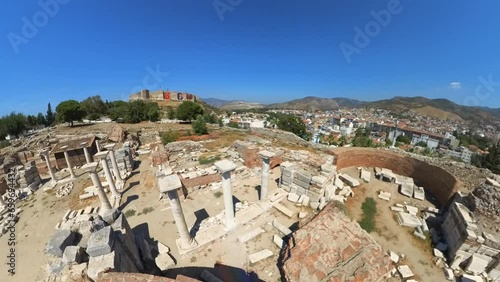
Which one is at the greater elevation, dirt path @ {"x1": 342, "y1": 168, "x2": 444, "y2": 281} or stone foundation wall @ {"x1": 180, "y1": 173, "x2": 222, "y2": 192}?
stone foundation wall @ {"x1": 180, "y1": 173, "x2": 222, "y2": 192}

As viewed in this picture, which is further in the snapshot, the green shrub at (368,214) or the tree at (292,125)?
the tree at (292,125)

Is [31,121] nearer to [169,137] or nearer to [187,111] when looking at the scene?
[187,111]

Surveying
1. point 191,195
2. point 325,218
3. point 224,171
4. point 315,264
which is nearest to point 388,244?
point 325,218

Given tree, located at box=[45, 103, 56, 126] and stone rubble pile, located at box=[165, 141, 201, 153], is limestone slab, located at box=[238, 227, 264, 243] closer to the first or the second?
stone rubble pile, located at box=[165, 141, 201, 153]

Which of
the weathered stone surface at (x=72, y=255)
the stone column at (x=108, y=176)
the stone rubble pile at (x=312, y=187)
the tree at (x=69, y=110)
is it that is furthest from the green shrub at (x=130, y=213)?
the tree at (x=69, y=110)

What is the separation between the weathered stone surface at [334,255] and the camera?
5094 mm

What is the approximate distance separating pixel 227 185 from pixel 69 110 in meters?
38.5

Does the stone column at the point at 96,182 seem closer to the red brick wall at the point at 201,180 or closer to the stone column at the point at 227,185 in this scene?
the red brick wall at the point at 201,180

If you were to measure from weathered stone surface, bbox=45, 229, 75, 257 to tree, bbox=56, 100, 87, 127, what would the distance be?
36.3m

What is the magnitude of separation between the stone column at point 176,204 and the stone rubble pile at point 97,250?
2.39 feet

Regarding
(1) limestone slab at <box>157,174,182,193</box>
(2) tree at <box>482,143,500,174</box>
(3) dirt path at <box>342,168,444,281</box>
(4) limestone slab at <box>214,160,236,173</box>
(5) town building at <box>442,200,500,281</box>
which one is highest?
(4) limestone slab at <box>214,160,236,173</box>

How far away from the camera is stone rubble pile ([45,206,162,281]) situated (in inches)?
184

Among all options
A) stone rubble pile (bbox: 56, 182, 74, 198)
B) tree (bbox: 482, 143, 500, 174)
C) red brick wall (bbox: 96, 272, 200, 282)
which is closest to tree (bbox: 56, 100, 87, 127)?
stone rubble pile (bbox: 56, 182, 74, 198)

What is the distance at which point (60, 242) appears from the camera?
5.29 meters
